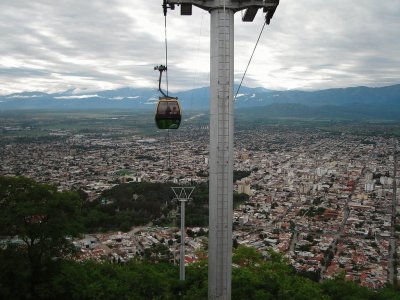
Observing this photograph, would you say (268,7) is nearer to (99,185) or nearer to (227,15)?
(227,15)

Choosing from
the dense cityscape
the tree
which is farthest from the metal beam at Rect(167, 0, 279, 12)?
the dense cityscape

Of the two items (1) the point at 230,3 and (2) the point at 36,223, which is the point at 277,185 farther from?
(1) the point at 230,3

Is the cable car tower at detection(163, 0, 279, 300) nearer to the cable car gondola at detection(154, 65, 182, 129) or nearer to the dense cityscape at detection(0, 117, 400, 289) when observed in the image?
the cable car gondola at detection(154, 65, 182, 129)

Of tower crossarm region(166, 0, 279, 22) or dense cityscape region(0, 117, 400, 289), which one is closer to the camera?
tower crossarm region(166, 0, 279, 22)

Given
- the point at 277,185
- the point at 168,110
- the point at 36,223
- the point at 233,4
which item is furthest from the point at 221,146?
the point at 277,185

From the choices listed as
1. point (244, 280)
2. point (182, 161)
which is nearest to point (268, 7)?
point (244, 280)

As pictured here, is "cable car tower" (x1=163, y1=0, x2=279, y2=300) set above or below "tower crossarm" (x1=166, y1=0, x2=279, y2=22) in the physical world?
below

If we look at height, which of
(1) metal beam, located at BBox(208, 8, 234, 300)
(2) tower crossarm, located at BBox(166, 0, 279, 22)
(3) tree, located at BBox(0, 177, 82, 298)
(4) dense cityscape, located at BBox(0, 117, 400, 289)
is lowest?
(4) dense cityscape, located at BBox(0, 117, 400, 289)

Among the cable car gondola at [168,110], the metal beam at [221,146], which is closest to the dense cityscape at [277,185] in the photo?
the cable car gondola at [168,110]
